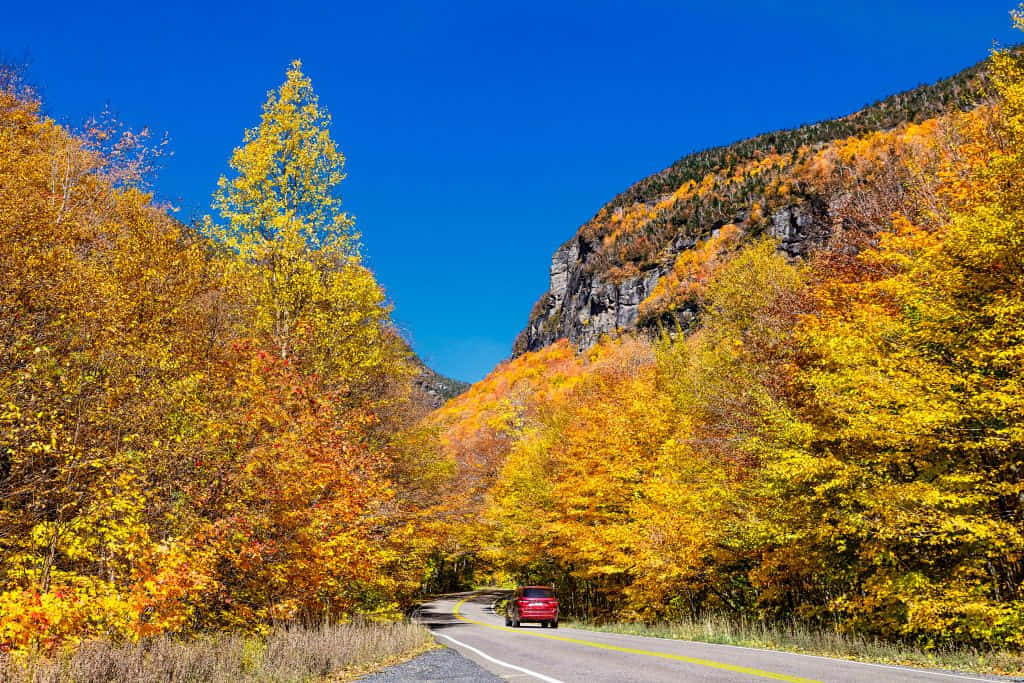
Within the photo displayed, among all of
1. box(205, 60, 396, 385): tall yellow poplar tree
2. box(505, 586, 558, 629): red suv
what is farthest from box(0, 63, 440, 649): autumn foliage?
box(505, 586, 558, 629): red suv

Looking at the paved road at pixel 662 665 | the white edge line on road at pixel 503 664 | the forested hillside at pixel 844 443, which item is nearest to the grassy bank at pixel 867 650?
the forested hillside at pixel 844 443

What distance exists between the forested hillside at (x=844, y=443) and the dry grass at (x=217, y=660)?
1071 centimetres

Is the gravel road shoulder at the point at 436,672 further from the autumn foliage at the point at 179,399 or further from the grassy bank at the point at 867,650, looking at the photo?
the grassy bank at the point at 867,650

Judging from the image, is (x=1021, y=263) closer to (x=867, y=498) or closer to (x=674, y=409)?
(x=867, y=498)

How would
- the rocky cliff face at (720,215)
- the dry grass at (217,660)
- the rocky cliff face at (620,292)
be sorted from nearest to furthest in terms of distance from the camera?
the dry grass at (217,660) < the rocky cliff face at (620,292) < the rocky cliff face at (720,215)

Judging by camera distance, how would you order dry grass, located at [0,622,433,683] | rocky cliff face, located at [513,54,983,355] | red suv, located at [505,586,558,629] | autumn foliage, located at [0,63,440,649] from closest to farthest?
1. dry grass, located at [0,622,433,683]
2. autumn foliage, located at [0,63,440,649]
3. red suv, located at [505,586,558,629]
4. rocky cliff face, located at [513,54,983,355]

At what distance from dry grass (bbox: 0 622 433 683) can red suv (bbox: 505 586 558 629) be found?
12273 mm

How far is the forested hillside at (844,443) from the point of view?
12852mm

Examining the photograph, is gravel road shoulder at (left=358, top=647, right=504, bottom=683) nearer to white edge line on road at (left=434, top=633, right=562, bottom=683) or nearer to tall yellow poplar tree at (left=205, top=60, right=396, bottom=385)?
white edge line on road at (left=434, top=633, right=562, bottom=683)

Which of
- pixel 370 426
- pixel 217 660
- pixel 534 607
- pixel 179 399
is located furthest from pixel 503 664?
pixel 534 607

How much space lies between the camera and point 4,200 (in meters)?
11.6

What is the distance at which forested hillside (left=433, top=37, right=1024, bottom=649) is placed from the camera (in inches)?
506

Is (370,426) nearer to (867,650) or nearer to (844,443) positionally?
(844,443)

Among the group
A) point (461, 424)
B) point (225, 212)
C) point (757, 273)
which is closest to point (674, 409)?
point (757, 273)
